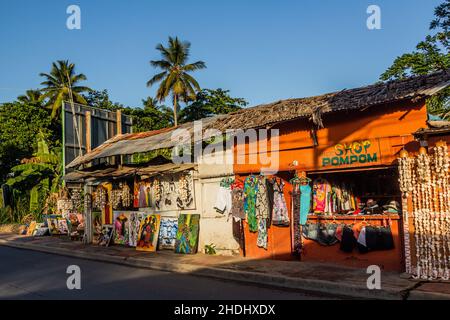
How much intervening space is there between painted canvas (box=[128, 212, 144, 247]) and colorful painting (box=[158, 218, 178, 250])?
1.16m

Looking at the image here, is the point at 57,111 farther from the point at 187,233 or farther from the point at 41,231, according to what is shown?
the point at 187,233

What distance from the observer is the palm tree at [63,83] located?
39531mm

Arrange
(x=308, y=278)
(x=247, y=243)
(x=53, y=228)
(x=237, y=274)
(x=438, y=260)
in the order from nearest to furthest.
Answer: (x=438, y=260) < (x=308, y=278) < (x=237, y=274) < (x=247, y=243) < (x=53, y=228)

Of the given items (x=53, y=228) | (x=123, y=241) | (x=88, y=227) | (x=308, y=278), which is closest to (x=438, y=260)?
(x=308, y=278)

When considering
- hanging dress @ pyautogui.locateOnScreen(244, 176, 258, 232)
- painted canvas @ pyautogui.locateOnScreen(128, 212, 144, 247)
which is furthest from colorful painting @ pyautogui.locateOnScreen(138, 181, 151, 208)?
hanging dress @ pyautogui.locateOnScreen(244, 176, 258, 232)

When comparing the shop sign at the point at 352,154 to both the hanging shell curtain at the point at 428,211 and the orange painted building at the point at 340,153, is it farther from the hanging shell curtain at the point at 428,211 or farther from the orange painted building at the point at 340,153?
the hanging shell curtain at the point at 428,211

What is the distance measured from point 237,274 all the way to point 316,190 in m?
3.10

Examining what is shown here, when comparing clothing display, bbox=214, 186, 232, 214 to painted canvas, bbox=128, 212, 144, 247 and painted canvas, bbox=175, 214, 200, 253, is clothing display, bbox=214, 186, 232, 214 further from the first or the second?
painted canvas, bbox=128, 212, 144, 247

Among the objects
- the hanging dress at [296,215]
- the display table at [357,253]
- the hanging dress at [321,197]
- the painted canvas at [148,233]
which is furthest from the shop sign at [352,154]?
the painted canvas at [148,233]

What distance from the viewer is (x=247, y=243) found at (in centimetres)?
1220

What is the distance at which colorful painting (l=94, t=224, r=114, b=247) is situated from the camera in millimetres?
16386

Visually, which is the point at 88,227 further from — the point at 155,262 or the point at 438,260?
the point at 438,260

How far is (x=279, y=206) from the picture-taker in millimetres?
11664

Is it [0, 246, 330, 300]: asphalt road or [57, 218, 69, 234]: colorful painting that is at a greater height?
[57, 218, 69, 234]: colorful painting
